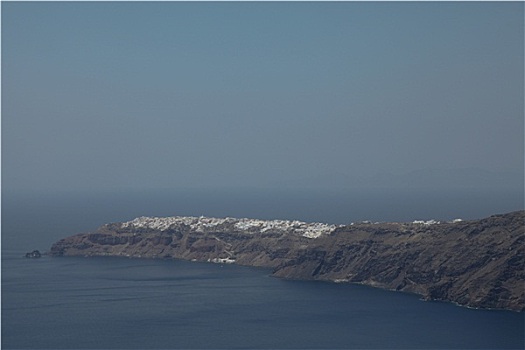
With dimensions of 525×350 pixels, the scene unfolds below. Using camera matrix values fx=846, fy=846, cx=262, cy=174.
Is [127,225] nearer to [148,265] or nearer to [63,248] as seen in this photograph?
[63,248]

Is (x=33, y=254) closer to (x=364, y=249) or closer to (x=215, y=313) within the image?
(x=364, y=249)

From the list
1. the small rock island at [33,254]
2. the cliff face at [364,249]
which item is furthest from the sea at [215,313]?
the small rock island at [33,254]

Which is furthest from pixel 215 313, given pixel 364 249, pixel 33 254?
pixel 33 254

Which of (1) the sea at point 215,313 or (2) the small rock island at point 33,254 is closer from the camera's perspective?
(1) the sea at point 215,313

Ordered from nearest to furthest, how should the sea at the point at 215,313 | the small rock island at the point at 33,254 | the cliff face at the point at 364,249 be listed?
the sea at the point at 215,313 < the cliff face at the point at 364,249 < the small rock island at the point at 33,254

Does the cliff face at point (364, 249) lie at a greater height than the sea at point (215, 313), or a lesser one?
greater

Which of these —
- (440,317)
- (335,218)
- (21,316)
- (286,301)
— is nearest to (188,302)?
(286,301)

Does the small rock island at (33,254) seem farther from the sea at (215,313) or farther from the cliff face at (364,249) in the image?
the sea at (215,313)

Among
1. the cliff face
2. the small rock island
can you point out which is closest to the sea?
the cliff face
